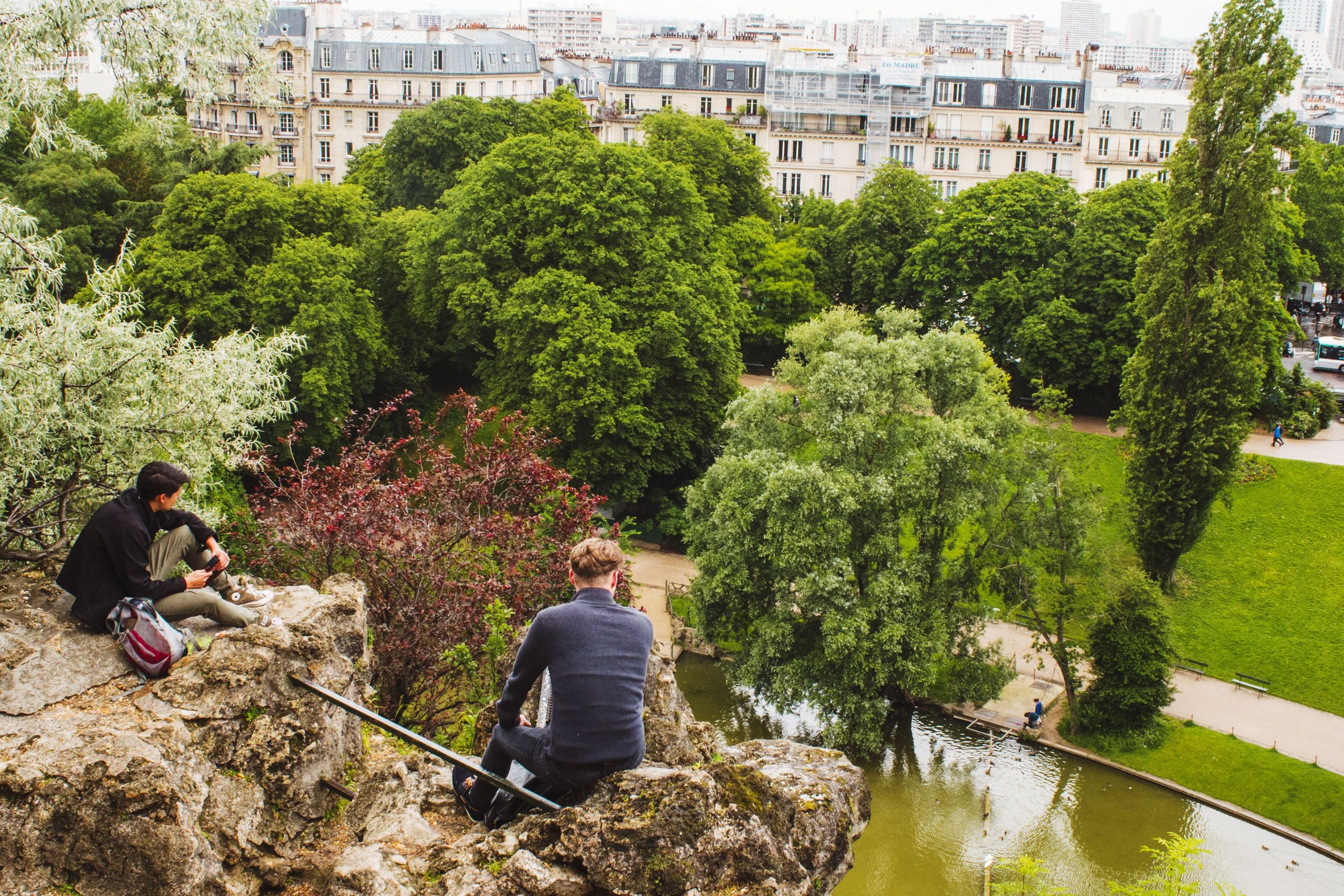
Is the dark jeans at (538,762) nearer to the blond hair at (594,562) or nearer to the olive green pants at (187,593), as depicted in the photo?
the blond hair at (594,562)

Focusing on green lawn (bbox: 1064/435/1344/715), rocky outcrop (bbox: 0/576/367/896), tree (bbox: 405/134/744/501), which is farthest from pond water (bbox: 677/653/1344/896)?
rocky outcrop (bbox: 0/576/367/896)

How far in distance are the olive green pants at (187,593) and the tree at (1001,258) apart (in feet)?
131

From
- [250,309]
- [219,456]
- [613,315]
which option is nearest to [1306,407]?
[613,315]

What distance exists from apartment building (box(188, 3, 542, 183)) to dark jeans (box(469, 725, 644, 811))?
246 ft

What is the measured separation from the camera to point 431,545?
15.9m

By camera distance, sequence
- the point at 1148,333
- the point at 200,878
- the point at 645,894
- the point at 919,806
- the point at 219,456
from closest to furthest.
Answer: the point at 645,894
the point at 200,878
the point at 219,456
the point at 919,806
the point at 1148,333

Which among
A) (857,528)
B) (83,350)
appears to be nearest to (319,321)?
(857,528)

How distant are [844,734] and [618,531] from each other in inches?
311

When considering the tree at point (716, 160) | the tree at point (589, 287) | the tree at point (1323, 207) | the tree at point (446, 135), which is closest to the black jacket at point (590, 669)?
the tree at point (589, 287)

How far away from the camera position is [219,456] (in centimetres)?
1230

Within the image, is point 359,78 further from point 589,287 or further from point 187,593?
point 187,593

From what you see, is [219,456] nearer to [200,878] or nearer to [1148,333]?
[200,878]

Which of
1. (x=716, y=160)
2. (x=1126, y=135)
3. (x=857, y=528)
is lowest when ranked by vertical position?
(x=857, y=528)

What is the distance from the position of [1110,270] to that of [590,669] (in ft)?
140
